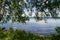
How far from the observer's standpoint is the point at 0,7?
31.8ft

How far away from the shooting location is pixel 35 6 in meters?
9.59

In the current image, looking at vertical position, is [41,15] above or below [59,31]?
above

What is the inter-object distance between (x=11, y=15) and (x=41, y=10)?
1.58 m

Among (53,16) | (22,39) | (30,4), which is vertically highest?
(30,4)

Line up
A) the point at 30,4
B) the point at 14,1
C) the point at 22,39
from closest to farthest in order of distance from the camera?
the point at 22,39
the point at 14,1
the point at 30,4

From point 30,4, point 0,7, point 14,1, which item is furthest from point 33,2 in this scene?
point 0,7

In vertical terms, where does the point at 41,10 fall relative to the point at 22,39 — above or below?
above

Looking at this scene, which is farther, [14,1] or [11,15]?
[11,15]

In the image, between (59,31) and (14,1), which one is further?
(59,31)

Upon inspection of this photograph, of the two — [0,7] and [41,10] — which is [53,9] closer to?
[41,10]

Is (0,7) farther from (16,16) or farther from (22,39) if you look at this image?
(22,39)

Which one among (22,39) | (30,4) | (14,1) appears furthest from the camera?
(30,4)

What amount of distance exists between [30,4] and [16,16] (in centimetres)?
93

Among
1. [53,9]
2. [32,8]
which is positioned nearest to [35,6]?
[32,8]
